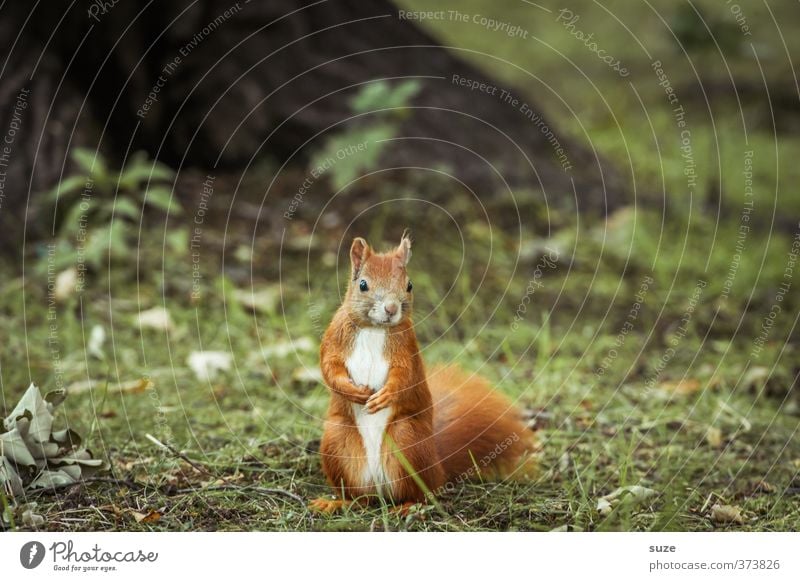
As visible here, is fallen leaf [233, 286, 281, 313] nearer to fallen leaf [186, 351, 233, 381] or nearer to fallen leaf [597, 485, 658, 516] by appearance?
fallen leaf [186, 351, 233, 381]

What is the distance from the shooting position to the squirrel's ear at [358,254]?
7.86 feet

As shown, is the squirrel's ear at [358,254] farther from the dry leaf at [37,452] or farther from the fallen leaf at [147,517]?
the dry leaf at [37,452]

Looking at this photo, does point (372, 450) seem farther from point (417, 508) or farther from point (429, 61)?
point (429, 61)

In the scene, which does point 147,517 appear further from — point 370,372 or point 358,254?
point 358,254

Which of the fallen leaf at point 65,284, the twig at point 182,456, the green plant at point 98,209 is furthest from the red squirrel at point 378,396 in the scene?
the fallen leaf at point 65,284

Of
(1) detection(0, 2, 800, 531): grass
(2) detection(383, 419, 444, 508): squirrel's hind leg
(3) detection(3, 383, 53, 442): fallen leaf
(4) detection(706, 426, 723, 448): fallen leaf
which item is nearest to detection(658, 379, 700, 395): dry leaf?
(1) detection(0, 2, 800, 531): grass

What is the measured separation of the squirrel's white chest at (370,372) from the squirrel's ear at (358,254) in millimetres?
168

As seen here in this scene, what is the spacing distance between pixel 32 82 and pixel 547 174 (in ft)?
9.77

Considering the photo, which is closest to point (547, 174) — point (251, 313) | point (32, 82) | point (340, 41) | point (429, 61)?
point (429, 61)

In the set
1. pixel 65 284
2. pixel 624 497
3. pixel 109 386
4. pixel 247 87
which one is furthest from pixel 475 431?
pixel 247 87

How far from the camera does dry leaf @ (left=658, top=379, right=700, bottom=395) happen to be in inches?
154

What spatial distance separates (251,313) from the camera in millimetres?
4453

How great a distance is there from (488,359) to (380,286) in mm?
1743

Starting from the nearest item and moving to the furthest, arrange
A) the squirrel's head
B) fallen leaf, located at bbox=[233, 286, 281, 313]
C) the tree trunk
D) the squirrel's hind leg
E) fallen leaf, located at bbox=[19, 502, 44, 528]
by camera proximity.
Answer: the squirrel's head, the squirrel's hind leg, fallen leaf, located at bbox=[19, 502, 44, 528], fallen leaf, located at bbox=[233, 286, 281, 313], the tree trunk
